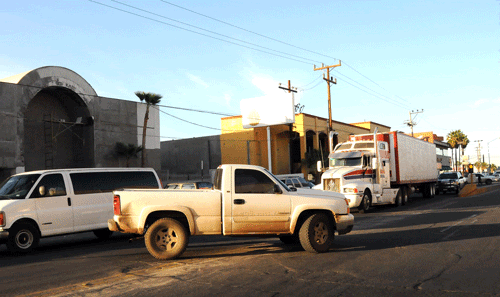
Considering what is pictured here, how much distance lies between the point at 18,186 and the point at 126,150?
24072mm

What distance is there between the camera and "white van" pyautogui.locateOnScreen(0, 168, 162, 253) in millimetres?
11266

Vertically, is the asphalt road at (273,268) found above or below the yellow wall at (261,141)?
below

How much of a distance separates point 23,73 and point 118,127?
26.0 feet

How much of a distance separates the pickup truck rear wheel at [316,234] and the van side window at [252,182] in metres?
1.06

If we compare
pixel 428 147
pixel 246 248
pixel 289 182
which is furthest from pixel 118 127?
pixel 246 248

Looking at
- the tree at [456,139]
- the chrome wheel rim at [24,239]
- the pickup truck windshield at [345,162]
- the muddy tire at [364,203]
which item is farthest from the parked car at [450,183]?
the tree at [456,139]

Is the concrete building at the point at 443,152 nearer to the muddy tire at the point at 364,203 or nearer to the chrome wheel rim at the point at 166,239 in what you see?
the muddy tire at the point at 364,203

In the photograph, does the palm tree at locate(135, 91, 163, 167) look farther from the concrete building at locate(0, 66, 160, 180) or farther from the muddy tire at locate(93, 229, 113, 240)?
the muddy tire at locate(93, 229, 113, 240)

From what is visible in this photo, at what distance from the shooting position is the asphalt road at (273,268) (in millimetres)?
6684

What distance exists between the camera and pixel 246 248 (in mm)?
10680

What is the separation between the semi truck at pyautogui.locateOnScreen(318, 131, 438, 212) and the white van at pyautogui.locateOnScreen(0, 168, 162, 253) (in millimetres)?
10356

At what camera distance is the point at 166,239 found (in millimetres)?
9344

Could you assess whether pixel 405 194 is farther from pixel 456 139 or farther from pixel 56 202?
pixel 456 139

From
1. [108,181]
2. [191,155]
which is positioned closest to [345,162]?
[108,181]
